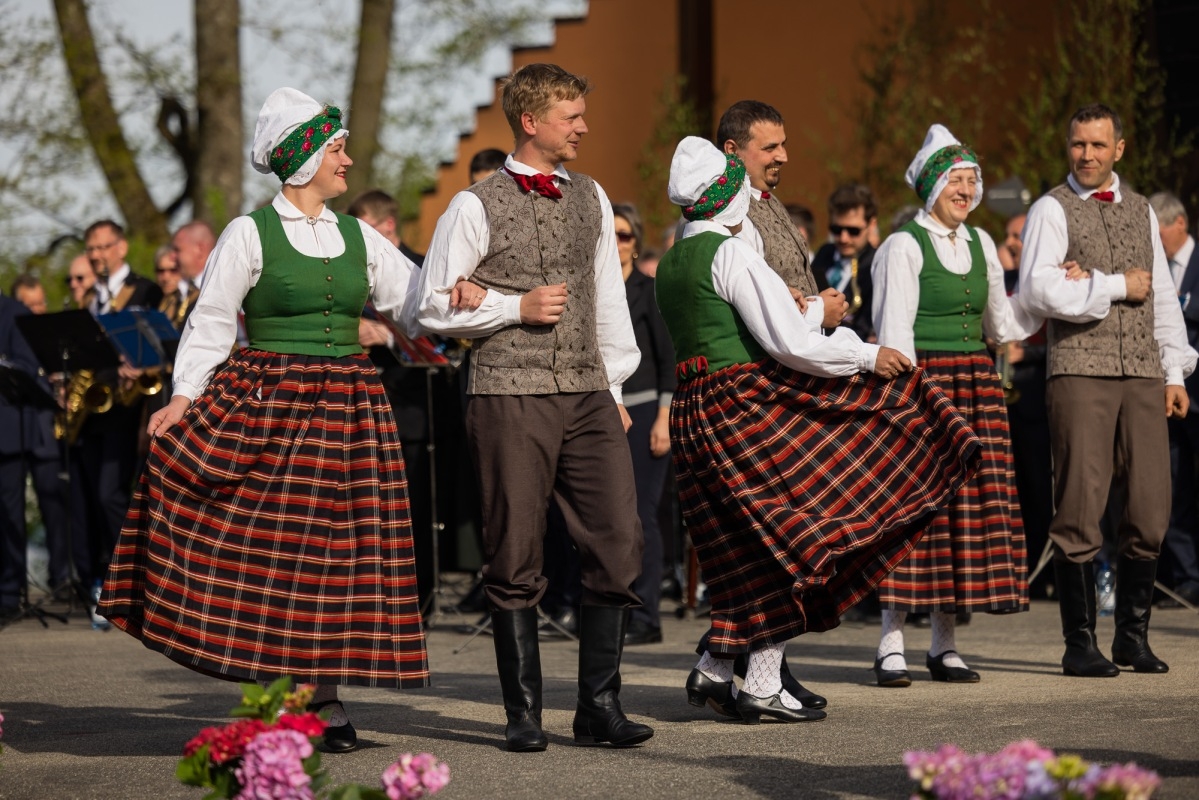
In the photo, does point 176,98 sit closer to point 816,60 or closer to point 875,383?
point 816,60

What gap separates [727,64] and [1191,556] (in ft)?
30.5

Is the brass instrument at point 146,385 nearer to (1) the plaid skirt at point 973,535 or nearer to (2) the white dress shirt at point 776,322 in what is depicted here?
(1) the plaid skirt at point 973,535

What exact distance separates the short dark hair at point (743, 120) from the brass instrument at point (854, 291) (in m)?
3.04

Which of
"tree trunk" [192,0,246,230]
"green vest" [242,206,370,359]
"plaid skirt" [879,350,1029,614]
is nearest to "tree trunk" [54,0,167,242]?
"tree trunk" [192,0,246,230]

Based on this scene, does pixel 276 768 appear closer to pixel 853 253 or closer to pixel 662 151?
pixel 853 253

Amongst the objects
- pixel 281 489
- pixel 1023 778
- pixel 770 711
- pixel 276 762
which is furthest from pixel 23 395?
pixel 1023 778

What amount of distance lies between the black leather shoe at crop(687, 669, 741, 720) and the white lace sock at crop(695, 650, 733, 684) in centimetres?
1

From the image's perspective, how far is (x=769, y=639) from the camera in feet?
18.7

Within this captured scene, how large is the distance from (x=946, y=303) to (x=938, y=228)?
0.29 meters

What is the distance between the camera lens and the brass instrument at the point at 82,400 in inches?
397

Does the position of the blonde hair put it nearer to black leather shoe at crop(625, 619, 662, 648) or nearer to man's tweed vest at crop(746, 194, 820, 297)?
man's tweed vest at crop(746, 194, 820, 297)

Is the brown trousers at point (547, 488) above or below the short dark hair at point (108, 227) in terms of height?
below

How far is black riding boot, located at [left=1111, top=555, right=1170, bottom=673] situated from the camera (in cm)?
664

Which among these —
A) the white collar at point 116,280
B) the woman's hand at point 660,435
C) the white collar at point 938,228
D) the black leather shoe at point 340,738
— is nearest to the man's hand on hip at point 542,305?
the black leather shoe at point 340,738
